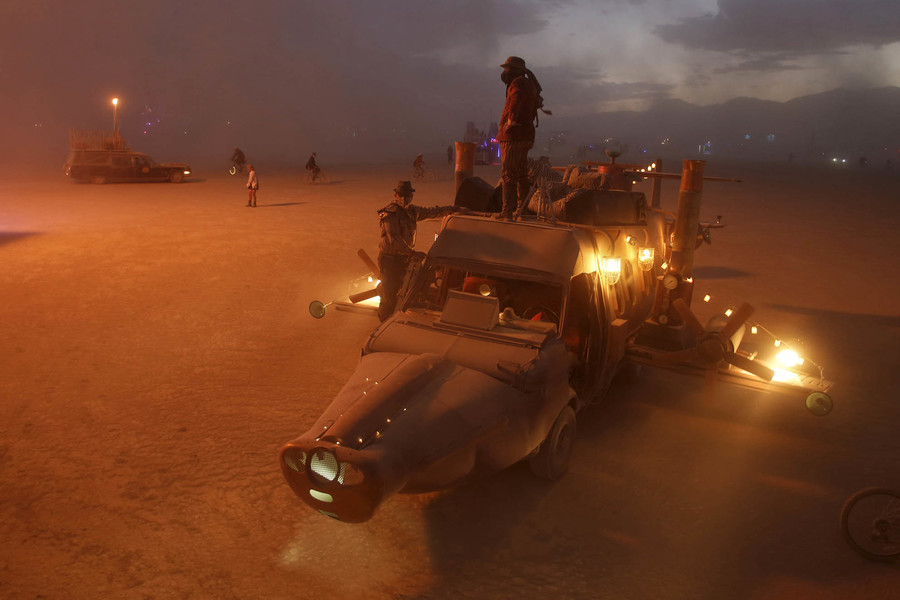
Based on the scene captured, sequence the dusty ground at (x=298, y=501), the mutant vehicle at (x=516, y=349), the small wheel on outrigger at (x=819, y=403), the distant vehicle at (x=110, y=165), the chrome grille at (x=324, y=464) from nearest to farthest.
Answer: the chrome grille at (x=324, y=464)
the mutant vehicle at (x=516, y=349)
the dusty ground at (x=298, y=501)
the small wheel on outrigger at (x=819, y=403)
the distant vehicle at (x=110, y=165)

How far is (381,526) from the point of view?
5.02 m

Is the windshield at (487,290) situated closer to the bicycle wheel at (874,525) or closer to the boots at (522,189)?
the boots at (522,189)

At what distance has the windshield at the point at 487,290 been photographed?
6.46 metres

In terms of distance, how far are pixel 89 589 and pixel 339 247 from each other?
12338 millimetres

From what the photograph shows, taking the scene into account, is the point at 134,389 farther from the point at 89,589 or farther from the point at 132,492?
the point at 89,589

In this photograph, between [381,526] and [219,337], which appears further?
[219,337]

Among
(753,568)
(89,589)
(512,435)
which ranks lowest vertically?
(89,589)

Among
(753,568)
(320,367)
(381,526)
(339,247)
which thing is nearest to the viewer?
(753,568)

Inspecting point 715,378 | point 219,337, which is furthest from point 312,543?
point 219,337

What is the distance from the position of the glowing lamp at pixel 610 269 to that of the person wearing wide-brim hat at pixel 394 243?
262cm

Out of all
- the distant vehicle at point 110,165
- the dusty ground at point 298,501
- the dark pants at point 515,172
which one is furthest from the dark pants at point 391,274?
the distant vehicle at point 110,165

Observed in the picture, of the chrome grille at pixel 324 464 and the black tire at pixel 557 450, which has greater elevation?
the chrome grille at pixel 324 464

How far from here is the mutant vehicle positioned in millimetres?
4184

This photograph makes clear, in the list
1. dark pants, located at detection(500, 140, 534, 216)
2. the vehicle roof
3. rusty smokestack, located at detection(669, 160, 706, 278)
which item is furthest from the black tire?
rusty smokestack, located at detection(669, 160, 706, 278)
